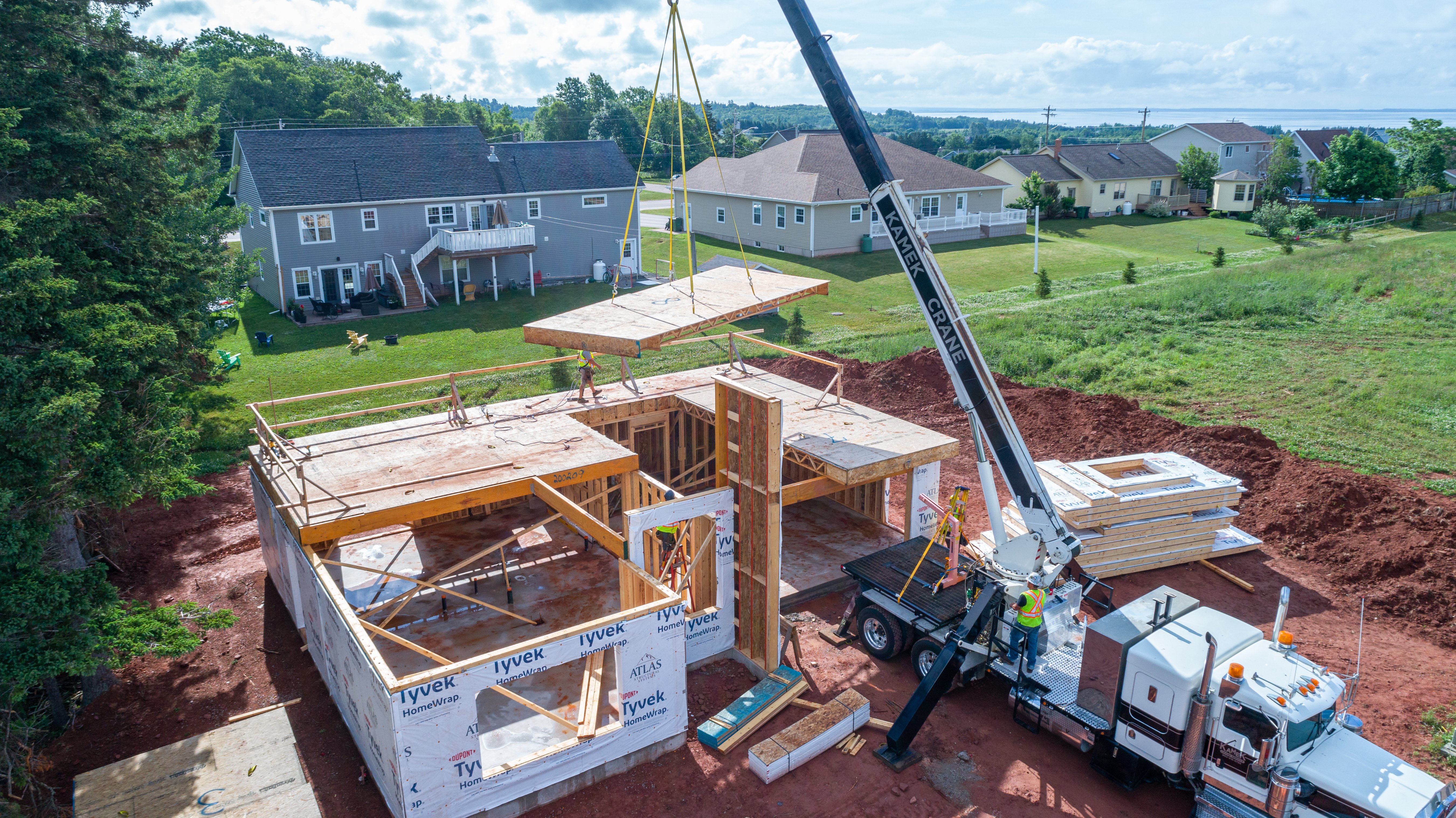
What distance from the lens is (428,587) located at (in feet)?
42.0

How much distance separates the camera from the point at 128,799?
32.7 ft

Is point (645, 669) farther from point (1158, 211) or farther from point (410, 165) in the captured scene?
point (1158, 211)

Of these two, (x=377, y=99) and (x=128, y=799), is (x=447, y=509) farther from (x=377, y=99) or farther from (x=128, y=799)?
(x=377, y=99)

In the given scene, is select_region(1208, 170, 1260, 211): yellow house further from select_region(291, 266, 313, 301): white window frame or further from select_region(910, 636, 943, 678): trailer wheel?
select_region(910, 636, 943, 678): trailer wheel

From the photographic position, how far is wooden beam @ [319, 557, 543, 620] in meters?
12.7

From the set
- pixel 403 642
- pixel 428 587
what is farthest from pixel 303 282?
pixel 403 642

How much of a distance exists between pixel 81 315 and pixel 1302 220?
59355 millimetres

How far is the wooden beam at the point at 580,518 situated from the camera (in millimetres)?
12828

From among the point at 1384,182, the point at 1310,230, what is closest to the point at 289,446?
the point at 1310,230

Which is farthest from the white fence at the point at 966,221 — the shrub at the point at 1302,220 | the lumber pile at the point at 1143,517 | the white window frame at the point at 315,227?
the lumber pile at the point at 1143,517

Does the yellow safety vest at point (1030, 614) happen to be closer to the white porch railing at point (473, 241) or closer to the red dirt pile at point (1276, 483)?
the red dirt pile at point (1276, 483)

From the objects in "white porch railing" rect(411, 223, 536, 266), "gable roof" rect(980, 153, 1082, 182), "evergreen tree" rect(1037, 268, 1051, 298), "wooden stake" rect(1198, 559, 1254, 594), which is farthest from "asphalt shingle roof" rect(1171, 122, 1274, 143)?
"wooden stake" rect(1198, 559, 1254, 594)

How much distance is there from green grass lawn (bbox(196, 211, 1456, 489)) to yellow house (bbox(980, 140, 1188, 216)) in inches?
750

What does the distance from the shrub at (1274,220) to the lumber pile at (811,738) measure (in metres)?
51.6
